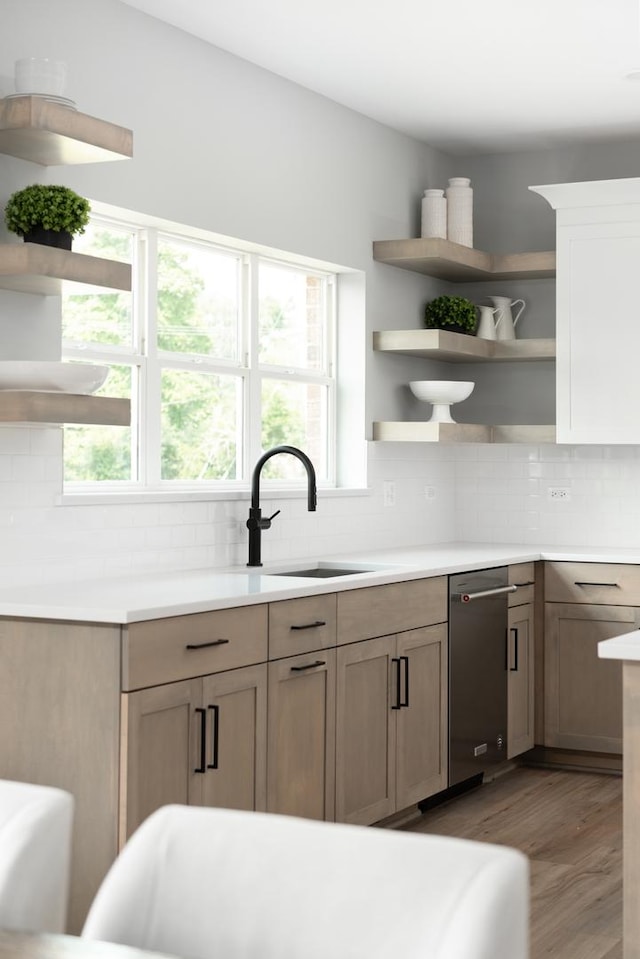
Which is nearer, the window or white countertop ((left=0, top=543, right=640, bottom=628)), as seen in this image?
white countertop ((left=0, top=543, right=640, bottom=628))

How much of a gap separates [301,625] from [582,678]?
204 cm

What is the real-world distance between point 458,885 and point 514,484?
4930 millimetres

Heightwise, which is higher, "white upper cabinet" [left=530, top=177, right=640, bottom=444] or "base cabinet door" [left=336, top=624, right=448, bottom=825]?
"white upper cabinet" [left=530, top=177, right=640, bottom=444]

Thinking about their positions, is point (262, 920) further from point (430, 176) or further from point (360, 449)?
point (430, 176)

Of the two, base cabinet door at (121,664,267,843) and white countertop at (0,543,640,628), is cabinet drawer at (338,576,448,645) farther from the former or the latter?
base cabinet door at (121,664,267,843)

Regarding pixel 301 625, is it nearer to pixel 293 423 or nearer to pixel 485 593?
pixel 485 593

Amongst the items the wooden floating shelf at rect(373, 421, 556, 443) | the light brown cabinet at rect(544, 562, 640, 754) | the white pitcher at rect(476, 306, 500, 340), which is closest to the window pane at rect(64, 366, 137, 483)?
the wooden floating shelf at rect(373, 421, 556, 443)

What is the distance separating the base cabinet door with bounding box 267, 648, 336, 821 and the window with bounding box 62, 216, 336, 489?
37.1 inches

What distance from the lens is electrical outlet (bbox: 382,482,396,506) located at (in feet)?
18.5

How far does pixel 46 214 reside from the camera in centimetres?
337

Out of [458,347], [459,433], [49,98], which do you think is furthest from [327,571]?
[49,98]

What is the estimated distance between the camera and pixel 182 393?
456 cm

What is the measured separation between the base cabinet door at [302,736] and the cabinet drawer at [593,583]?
1764 millimetres

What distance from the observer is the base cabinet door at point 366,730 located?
4.01 m
